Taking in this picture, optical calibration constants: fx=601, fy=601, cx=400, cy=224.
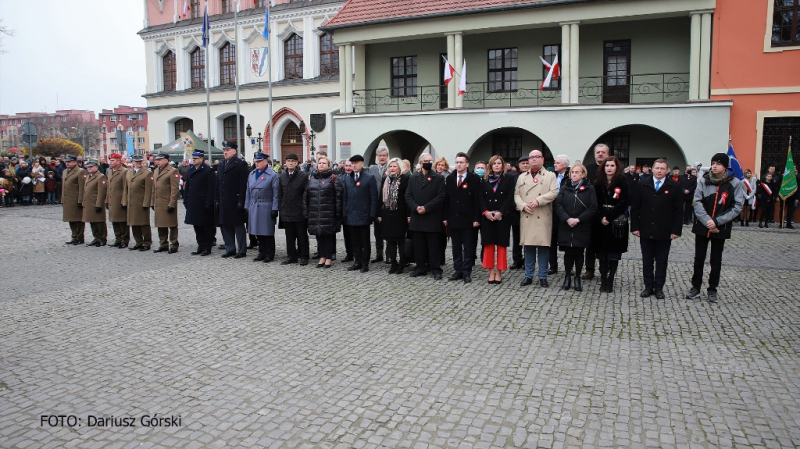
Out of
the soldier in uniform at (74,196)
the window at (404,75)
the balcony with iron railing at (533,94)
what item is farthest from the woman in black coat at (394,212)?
the window at (404,75)

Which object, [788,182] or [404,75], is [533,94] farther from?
[788,182]

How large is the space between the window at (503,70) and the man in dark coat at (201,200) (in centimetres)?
1496

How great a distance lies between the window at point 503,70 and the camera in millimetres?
24141

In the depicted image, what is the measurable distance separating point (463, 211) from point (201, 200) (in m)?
5.71

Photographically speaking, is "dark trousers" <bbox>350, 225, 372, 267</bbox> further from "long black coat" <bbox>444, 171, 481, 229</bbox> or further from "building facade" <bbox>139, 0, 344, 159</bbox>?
"building facade" <bbox>139, 0, 344, 159</bbox>

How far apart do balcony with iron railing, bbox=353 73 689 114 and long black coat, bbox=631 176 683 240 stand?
43.8 ft

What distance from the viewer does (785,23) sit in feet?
62.1

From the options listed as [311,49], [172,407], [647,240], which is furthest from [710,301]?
[311,49]

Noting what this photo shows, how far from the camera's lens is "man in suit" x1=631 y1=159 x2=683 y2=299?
852 centimetres

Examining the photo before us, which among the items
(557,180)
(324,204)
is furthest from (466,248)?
(324,204)

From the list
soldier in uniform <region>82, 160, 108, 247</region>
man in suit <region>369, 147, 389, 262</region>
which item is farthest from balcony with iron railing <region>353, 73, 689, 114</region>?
soldier in uniform <region>82, 160, 108, 247</region>

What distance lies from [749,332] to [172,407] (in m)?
6.15

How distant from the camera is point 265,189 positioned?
38.7 ft

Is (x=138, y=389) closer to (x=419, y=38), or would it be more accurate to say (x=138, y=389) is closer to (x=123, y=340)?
(x=123, y=340)
